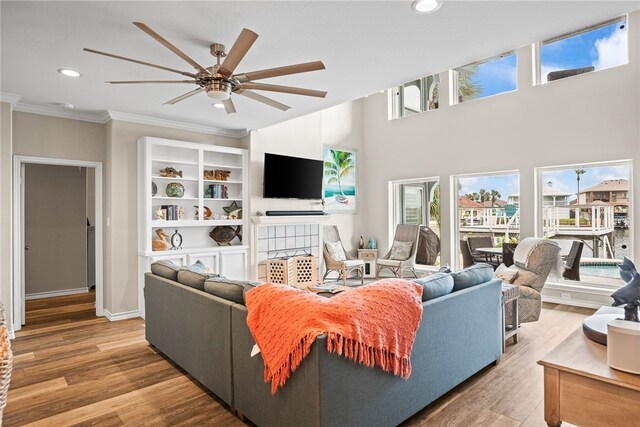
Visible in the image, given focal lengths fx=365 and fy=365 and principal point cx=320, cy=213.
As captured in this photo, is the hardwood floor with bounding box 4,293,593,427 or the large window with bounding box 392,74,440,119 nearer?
the hardwood floor with bounding box 4,293,593,427

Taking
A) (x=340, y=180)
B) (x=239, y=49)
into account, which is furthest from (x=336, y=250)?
(x=239, y=49)

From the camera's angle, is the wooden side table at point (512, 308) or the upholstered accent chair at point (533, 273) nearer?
the wooden side table at point (512, 308)

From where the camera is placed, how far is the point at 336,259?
659 cm

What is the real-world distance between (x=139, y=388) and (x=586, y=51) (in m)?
6.48

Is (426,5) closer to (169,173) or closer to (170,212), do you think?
(169,173)

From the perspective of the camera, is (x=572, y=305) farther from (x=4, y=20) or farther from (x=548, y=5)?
(x=4, y=20)

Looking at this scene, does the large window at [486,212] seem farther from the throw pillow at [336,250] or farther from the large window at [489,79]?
the throw pillow at [336,250]

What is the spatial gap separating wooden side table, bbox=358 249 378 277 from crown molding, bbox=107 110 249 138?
324 centimetres

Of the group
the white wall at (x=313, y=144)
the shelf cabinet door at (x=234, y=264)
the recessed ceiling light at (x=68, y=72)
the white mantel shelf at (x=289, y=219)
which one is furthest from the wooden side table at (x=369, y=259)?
the recessed ceiling light at (x=68, y=72)

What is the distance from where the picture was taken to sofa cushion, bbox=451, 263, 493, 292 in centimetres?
263

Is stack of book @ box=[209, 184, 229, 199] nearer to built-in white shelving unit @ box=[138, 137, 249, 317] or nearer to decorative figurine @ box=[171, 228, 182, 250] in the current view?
built-in white shelving unit @ box=[138, 137, 249, 317]

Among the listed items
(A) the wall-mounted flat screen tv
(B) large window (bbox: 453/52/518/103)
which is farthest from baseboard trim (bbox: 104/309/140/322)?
(B) large window (bbox: 453/52/518/103)

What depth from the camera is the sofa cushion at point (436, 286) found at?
7.54 ft

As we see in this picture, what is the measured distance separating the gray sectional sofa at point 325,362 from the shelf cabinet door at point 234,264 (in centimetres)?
199
